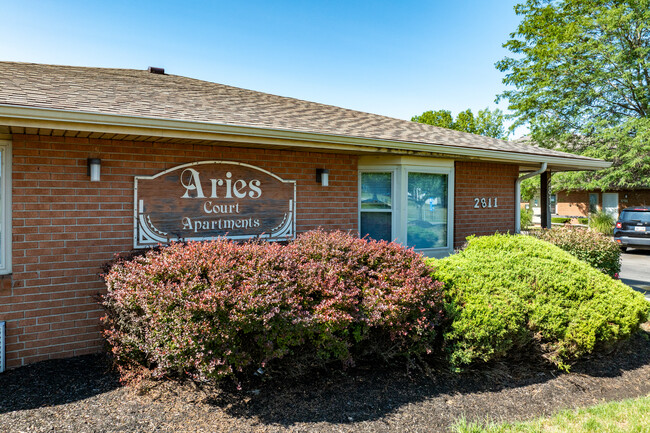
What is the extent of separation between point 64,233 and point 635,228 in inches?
674

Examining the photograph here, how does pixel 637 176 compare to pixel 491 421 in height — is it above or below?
Answer: above

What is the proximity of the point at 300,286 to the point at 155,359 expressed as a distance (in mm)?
1390

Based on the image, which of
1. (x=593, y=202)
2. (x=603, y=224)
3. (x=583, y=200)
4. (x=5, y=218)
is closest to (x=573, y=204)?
Answer: (x=583, y=200)

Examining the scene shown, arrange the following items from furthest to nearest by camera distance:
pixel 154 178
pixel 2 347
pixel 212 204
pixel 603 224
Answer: pixel 603 224 → pixel 212 204 → pixel 154 178 → pixel 2 347

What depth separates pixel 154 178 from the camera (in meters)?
5.02

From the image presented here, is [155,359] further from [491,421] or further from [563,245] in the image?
[563,245]

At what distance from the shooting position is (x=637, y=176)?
65.4 feet

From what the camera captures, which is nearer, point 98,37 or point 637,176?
point 98,37

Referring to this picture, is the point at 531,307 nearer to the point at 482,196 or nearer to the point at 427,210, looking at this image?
the point at 427,210

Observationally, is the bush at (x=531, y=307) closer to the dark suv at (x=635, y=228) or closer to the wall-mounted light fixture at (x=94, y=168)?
the wall-mounted light fixture at (x=94, y=168)

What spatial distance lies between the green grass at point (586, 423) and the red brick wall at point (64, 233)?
403 cm

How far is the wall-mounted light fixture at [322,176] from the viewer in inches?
245

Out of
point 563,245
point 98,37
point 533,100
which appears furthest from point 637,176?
point 98,37

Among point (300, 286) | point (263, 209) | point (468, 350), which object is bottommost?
point (468, 350)
